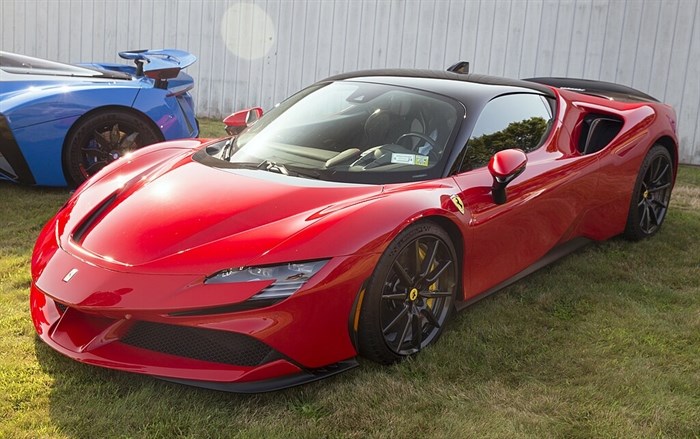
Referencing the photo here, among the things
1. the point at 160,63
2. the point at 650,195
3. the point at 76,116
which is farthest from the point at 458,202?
the point at 160,63

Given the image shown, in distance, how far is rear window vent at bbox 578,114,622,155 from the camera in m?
4.35

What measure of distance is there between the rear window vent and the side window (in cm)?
36

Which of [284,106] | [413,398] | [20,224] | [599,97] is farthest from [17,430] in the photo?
[599,97]

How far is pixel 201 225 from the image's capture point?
106 inches

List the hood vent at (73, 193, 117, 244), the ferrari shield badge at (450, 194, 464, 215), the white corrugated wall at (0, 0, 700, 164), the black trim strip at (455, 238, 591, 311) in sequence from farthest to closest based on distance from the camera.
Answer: the white corrugated wall at (0, 0, 700, 164)
the black trim strip at (455, 238, 591, 311)
the ferrari shield badge at (450, 194, 464, 215)
the hood vent at (73, 193, 117, 244)

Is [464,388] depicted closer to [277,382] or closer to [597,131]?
[277,382]

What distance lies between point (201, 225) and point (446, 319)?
1.17 meters

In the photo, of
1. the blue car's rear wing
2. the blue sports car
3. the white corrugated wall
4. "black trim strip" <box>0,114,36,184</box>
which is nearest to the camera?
"black trim strip" <box>0,114,36,184</box>

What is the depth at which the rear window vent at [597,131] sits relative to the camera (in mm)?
4352

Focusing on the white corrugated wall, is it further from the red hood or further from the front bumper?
the front bumper

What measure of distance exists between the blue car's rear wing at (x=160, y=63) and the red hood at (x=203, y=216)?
2734 mm

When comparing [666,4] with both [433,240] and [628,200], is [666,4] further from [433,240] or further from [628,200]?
[433,240]

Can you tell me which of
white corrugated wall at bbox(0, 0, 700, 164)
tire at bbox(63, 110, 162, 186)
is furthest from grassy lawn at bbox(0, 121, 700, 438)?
white corrugated wall at bbox(0, 0, 700, 164)

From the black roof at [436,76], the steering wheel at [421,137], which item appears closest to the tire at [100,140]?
the black roof at [436,76]
